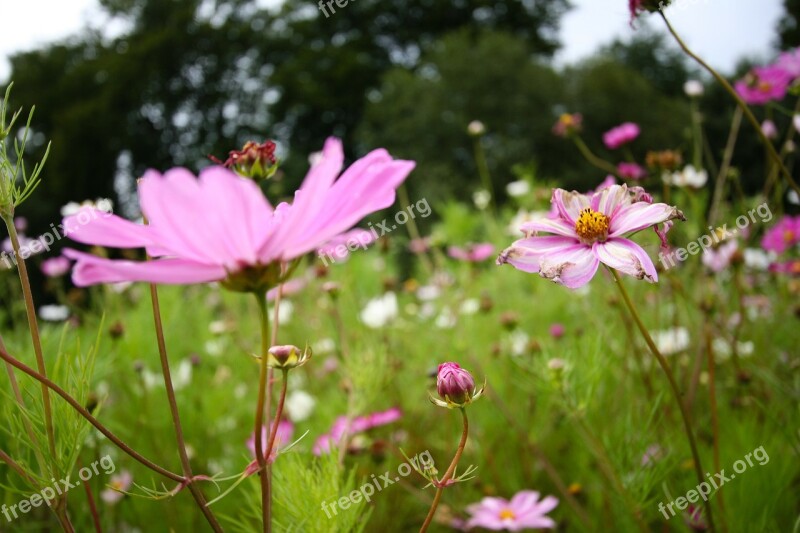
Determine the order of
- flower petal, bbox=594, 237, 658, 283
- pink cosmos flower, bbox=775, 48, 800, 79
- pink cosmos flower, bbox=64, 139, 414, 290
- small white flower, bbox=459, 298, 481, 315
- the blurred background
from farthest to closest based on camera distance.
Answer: the blurred background < small white flower, bbox=459, 298, 481, 315 < pink cosmos flower, bbox=775, 48, 800, 79 < flower petal, bbox=594, 237, 658, 283 < pink cosmos flower, bbox=64, 139, 414, 290

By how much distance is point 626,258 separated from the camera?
33 centimetres

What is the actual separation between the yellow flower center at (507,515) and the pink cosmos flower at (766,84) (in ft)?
1.98

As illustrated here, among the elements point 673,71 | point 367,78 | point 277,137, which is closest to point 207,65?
point 277,137

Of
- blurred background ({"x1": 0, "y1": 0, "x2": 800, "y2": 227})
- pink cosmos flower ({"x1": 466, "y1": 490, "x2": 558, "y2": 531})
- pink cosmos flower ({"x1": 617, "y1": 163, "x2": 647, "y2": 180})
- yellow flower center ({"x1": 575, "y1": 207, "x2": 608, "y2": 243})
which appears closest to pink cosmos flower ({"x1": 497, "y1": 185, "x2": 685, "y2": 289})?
yellow flower center ({"x1": 575, "y1": 207, "x2": 608, "y2": 243})

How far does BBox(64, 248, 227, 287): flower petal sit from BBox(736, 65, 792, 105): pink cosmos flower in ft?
2.64

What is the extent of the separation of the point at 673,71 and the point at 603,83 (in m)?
2.95

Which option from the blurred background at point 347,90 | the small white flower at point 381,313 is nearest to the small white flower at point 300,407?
the small white flower at point 381,313

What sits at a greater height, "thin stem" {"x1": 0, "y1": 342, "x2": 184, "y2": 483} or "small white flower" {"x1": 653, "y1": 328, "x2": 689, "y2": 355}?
"thin stem" {"x1": 0, "y1": 342, "x2": 184, "y2": 483}

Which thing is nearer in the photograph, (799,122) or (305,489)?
(305,489)

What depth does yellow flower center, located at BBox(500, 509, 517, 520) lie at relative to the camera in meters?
0.62

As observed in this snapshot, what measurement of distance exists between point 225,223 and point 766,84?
86 centimetres

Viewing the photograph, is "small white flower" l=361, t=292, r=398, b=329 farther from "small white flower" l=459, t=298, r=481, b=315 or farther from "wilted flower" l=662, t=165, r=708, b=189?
"wilted flower" l=662, t=165, r=708, b=189

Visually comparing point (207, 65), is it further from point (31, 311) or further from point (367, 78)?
point (31, 311)

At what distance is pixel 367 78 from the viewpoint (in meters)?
9.27
